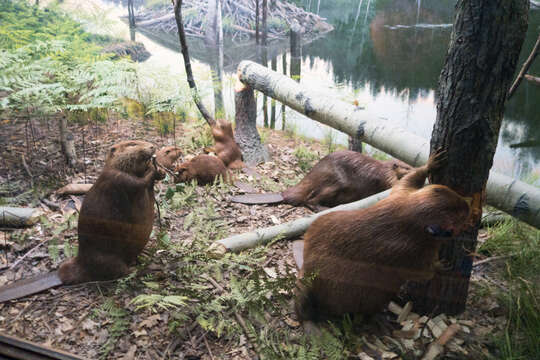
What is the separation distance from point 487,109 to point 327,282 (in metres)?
→ 0.97

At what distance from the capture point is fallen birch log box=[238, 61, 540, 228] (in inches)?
80.4

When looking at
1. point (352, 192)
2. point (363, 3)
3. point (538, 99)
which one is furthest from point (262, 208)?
point (538, 99)

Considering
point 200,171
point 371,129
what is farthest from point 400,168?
point 200,171

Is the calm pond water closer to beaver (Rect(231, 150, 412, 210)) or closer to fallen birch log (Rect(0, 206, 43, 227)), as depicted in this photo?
beaver (Rect(231, 150, 412, 210))

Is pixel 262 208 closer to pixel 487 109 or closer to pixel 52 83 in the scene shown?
pixel 52 83

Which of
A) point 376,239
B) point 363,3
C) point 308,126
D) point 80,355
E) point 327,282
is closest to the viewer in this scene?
point 80,355

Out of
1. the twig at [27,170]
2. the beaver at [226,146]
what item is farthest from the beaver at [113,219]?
the beaver at [226,146]

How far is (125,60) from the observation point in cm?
279

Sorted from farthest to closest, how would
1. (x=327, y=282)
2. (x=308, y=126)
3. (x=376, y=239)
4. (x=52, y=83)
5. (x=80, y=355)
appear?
(x=308, y=126), (x=52, y=83), (x=327, y=282), (x=376, y=239), (x=80, y=355)

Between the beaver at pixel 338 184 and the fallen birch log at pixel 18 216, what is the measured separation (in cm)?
147

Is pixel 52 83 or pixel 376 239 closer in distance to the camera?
pixel 376 239

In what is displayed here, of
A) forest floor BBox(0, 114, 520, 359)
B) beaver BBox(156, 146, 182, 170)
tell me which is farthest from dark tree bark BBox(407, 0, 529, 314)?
beaver BBox(156, 146, 182, 170)

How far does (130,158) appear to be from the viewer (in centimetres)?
196

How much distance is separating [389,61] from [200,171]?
2031 millimetres
